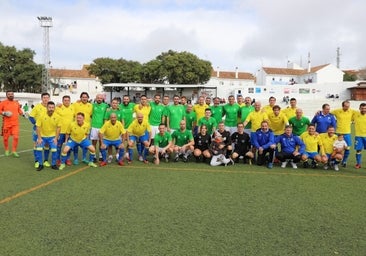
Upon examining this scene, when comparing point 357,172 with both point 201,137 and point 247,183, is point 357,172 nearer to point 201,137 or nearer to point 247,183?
point 247,183

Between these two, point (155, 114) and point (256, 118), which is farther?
point (155, 114)

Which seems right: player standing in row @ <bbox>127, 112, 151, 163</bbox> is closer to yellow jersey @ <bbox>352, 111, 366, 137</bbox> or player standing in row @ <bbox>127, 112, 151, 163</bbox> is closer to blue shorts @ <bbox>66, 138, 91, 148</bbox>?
blue shorts @ <bbox>66, 138, 91, 148</bbox>

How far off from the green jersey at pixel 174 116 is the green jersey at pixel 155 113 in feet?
0.77

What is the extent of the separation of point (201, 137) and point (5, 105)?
530 centimetres

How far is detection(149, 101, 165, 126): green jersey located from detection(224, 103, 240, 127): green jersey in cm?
174

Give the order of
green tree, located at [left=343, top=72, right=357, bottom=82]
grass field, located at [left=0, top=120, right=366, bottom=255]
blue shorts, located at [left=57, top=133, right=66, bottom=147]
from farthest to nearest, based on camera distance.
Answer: green tree, located at [left=343, top=72, right=357, bottom=82]
blue shorts, located at [left=57, top=133, right=66, bottom=147]
grass field, located at [left=0, top=120, right=366, bottom=255]

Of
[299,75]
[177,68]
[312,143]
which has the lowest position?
[312,143]

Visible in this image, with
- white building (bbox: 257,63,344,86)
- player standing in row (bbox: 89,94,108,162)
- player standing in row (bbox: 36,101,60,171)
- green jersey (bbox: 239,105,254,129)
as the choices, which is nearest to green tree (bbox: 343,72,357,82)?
white building (bbox: 257,63,344,86)

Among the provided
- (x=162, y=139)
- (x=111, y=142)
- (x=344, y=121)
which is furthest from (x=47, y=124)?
(x=344, y=121)

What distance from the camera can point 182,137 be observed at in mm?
8445

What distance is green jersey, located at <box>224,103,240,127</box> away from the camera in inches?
351

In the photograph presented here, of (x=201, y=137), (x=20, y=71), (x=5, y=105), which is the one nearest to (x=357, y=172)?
(x=201, y=137)

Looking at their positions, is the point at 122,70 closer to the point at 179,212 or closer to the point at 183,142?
the point at 183,142

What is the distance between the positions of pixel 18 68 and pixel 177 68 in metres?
21.8
